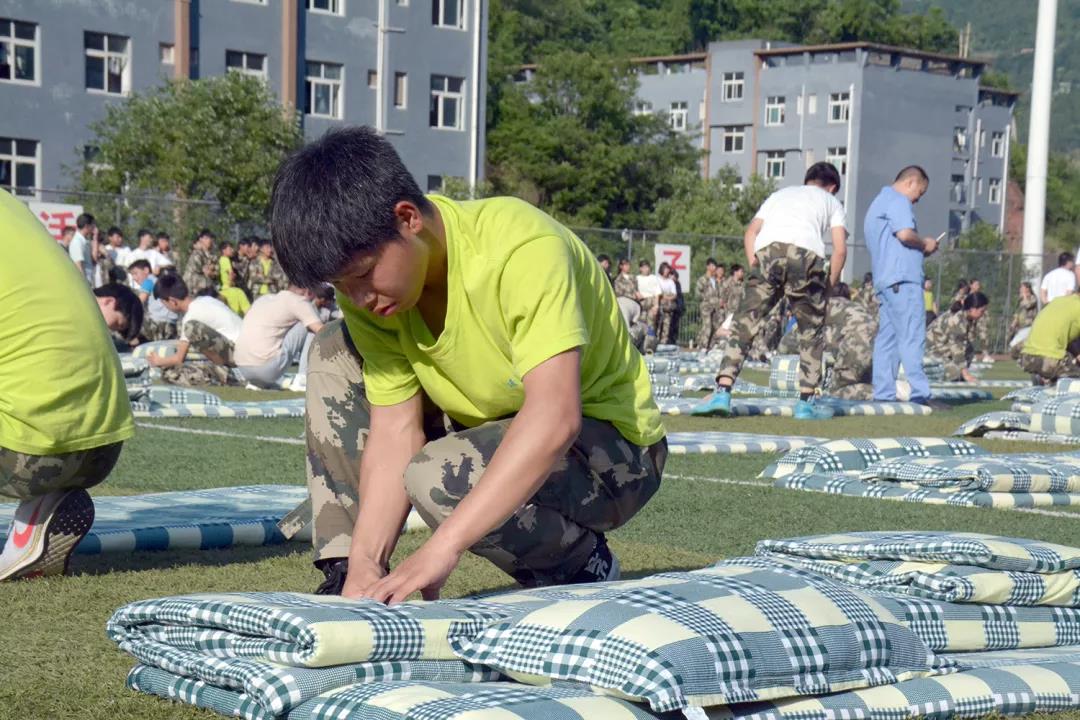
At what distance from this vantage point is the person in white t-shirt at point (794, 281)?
35.7 feet

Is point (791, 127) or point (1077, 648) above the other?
point (791, 127)

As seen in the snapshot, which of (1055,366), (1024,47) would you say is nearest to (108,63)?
(1055,366)

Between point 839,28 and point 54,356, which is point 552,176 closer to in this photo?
point 839,28

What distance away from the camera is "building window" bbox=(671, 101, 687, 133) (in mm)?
80750

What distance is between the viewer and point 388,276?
3.05 metres

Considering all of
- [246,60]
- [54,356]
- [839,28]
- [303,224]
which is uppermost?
[839,28]

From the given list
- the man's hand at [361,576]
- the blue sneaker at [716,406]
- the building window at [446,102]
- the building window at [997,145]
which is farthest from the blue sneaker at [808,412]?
the building window at [997,145]

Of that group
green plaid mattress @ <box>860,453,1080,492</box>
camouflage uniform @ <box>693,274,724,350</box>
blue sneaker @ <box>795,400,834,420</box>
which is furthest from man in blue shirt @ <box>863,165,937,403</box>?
camouflage uniform @ <box>693,274,724,350</box>

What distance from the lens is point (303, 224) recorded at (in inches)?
117

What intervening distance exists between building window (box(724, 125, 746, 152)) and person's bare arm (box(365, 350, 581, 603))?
3007 inches

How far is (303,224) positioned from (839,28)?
9279 cm

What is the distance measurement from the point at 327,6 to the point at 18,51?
34.5ft

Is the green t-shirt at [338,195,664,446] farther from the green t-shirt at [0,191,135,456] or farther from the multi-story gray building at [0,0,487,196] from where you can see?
the multi-story gray building at [0,0,487,196]

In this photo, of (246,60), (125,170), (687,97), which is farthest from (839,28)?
(125,170)
